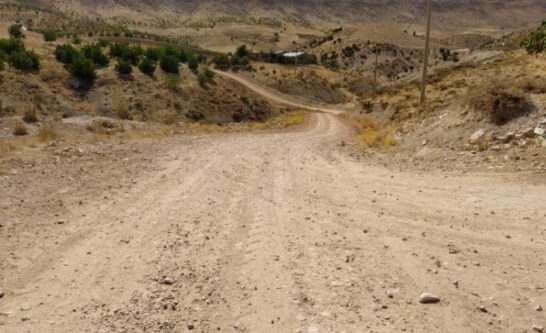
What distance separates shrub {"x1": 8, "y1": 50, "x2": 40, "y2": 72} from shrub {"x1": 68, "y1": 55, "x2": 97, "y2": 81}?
2194 mm

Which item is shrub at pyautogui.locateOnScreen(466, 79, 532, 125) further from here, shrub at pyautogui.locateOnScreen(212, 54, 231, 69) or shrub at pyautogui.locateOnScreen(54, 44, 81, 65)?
shrub at pyautogui.locateOnScreen(212, 54, 231, 69)

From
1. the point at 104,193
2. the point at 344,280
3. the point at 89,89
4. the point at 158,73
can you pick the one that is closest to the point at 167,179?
the point at 104,193

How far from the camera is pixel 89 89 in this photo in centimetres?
3153

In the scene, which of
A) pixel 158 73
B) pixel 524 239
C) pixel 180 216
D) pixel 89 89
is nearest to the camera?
pixel 524 239

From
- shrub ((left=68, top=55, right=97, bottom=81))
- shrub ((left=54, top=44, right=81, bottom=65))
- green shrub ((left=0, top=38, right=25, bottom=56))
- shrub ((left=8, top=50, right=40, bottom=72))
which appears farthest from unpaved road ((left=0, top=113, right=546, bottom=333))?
green shrub ((left=0, top=38, right=25, bottom=56))

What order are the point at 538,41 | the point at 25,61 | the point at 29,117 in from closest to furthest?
the point at 29,117, the point at 538,41, the point at 25,61

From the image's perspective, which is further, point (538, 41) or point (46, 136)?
point (538, 41)

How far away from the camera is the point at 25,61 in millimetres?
29547

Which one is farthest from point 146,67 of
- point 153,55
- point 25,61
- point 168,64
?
point 25,61

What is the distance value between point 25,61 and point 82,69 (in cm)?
356

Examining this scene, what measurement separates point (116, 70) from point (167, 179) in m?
25.1

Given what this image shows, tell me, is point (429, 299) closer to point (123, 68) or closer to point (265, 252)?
point (265, 252)

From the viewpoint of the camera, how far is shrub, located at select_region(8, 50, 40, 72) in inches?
1155

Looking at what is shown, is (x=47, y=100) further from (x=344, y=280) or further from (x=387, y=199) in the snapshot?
(x=344, y=280)
